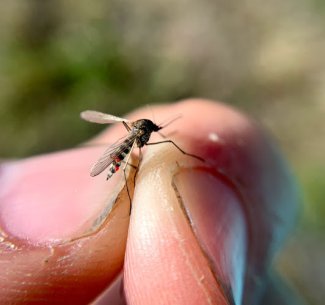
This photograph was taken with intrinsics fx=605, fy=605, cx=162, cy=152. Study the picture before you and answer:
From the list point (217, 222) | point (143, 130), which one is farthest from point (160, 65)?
point (217, 222)

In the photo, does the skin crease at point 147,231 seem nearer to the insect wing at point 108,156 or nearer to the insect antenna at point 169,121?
the insect wing at point 108,156

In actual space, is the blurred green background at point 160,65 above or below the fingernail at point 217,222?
above

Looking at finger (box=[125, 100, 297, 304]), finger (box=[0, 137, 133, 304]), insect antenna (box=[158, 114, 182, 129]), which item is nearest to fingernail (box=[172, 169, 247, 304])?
finger (box=[125, 100, 297, 304])

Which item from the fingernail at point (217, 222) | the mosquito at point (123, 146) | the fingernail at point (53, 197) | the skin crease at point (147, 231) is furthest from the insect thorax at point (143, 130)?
the fingernail at point (217, 222)

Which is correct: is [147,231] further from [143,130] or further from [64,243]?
[143,130]

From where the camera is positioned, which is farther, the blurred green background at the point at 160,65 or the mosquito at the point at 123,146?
the blurred green background at the point at 160,65

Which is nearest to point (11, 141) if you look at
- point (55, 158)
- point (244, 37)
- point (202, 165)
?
point (244, 37)
